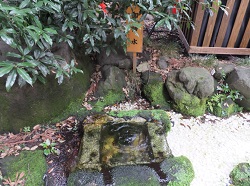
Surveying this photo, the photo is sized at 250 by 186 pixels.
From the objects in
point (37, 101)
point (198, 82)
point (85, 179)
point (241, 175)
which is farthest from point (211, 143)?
point (37, 101)

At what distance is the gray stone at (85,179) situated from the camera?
6.95ft

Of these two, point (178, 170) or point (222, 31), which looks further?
point (222, 31)

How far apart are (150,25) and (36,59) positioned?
370cm

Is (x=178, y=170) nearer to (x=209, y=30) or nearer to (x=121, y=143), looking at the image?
(x=121, y=143)

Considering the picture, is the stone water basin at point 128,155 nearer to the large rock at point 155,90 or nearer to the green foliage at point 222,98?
the large rock at point 155,90

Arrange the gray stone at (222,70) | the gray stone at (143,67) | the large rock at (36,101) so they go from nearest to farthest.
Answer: the large rock at (36,101), the gray stone at (222,70), the gray stone at (143,67)

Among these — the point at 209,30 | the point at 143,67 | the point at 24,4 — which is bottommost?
the point at 143,67

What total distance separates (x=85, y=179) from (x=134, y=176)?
20.5 inches

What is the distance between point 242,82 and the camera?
338 centimetres

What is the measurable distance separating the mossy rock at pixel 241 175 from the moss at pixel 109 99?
6.34 feet

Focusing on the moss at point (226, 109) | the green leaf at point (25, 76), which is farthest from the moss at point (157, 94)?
the green leaf at point (25, 76)

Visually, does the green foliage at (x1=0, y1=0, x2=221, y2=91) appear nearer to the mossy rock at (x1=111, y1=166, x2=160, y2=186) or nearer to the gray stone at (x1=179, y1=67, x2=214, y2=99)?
the gray stone at (x1=179, y1=67, x2=214, y2=99)

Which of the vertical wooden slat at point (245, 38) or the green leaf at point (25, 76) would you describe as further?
the vertical wooden slat at point (245, 38)

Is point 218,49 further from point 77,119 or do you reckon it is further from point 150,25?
point 77,119
